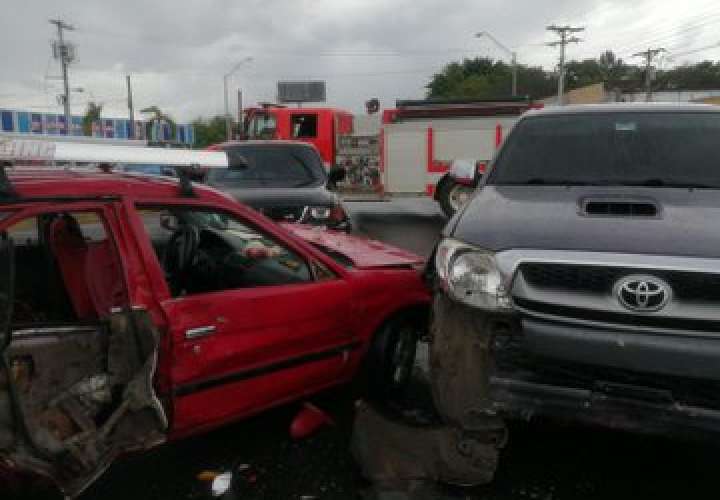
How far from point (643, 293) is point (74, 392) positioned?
7.73 feet

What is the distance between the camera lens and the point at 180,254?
3.77 meters

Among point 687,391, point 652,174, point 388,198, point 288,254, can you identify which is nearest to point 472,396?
point 687,391

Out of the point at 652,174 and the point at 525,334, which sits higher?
the point at 652,174

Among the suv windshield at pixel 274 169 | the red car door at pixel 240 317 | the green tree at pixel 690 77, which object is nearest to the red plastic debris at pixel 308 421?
the red car door at pixel 240 317

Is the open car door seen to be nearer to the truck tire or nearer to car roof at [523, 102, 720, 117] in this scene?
car roof at [523, 102, 720, 117]

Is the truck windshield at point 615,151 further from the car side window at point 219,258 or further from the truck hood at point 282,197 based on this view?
the truck hood at point 282,197

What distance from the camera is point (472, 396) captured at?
291cm

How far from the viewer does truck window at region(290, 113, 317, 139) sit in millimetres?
17016

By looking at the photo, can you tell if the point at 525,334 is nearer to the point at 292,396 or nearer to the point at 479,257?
the point at 479,257

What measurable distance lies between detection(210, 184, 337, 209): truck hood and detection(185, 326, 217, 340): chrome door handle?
4454 mm

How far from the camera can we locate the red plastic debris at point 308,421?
381cm

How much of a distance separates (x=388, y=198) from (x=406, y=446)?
12796mm

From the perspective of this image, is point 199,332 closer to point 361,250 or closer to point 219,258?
point 219,258

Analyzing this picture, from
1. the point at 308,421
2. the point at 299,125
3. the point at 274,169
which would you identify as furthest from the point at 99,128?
the point at 308,421
